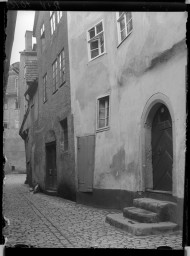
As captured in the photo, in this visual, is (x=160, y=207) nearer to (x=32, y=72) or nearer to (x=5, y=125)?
(x=5, y=125)

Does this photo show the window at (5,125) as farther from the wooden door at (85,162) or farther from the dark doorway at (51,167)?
the wooden door at (85,162)

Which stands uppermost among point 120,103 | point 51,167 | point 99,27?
point 99,27

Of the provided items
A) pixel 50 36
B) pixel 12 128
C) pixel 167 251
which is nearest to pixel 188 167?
pixel 167 251

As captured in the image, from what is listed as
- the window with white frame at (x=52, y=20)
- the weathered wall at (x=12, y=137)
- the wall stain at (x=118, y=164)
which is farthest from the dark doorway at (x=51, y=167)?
the window with white frame at (x=52, y=20)

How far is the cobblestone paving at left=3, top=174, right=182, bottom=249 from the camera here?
3773mm

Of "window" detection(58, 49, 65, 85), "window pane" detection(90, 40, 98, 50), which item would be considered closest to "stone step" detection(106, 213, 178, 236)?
"window" detection(58, 49, 65, 85)

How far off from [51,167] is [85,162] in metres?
0.58

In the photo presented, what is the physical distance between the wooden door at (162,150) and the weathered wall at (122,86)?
17 centimetres

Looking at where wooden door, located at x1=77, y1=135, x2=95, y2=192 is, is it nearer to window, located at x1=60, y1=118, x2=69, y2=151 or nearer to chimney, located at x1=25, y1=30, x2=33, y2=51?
window, located at x1=60, y1=118, x2=69, y2=151

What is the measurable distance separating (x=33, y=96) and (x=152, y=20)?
1976mm

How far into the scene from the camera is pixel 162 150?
14.6 ft

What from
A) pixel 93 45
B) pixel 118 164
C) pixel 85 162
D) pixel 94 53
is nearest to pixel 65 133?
pixel 85 162

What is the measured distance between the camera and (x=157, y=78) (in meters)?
4.40

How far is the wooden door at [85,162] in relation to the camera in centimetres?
432
